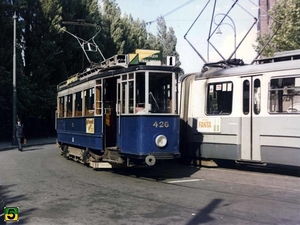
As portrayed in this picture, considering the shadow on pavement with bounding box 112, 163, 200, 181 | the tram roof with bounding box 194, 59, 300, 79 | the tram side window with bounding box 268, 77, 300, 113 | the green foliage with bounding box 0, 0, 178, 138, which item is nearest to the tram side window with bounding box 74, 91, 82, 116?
the shadow on pavement with bounding box 112, 163, 200, 181

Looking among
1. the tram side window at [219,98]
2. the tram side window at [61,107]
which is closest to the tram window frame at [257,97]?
the tram side window at [219,98]

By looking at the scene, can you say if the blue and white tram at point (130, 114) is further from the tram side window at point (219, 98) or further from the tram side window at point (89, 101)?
the tram side window at point (219, 98)

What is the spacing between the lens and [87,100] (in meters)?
14.1

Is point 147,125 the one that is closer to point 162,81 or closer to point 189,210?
point 162,81

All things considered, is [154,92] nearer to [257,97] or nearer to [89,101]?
[257,97]

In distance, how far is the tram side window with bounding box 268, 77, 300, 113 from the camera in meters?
11.5

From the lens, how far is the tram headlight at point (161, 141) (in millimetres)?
11148

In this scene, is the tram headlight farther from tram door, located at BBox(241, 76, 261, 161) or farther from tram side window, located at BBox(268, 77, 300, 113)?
tram side window, located at BBox(268, 77, 300, 113)

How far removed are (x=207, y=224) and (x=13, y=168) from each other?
9.72 metres

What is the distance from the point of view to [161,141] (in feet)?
36.7

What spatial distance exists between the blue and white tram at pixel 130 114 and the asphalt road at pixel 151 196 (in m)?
0.74

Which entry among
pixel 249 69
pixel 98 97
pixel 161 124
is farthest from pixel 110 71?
pixel 249 69

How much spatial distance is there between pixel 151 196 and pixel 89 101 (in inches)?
216

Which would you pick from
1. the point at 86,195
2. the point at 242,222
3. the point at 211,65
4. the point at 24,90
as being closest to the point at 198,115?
the point at 211,65
